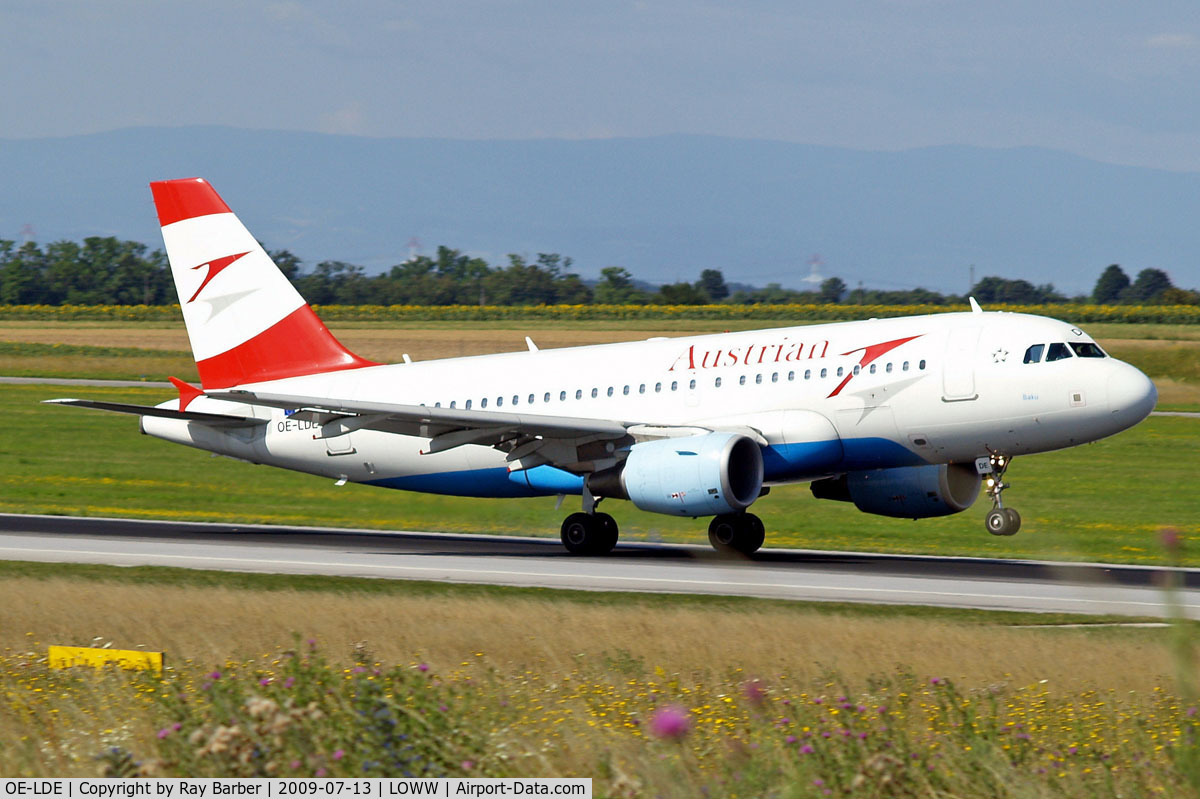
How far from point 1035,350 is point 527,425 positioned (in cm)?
968

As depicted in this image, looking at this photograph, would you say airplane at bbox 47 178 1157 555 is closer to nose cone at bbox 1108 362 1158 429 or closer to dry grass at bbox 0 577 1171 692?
nose cone at bbox 1108 362 1158 429

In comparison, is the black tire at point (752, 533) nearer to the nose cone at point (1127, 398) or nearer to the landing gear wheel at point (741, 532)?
the landing gear wheel at point (741, 532)

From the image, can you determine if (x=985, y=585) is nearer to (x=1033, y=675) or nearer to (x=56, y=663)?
(x=1033, y=675)


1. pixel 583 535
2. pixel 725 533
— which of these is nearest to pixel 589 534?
pixel 583 535

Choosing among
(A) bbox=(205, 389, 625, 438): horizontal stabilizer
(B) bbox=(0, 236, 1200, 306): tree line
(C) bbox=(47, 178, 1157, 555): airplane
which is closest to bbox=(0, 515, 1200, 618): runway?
(C) bbox=(47, 178, 1157, 555): airplane

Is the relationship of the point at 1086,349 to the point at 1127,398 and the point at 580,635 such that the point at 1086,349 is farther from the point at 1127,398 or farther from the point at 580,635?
the point at 580,635

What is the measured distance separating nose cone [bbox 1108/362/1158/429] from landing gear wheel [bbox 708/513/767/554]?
7.40 meters

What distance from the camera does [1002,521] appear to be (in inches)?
1128

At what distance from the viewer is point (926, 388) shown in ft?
95.8

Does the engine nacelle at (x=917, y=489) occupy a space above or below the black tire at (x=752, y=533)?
above

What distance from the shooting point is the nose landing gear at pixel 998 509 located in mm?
28469

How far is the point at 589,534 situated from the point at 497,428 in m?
3.22

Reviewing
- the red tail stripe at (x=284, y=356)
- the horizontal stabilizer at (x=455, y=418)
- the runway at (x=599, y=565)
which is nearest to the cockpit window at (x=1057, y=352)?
the runway at (x=599, y=565)

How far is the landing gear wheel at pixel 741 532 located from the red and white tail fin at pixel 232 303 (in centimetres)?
979
